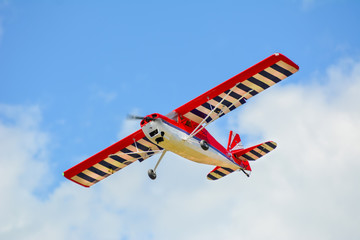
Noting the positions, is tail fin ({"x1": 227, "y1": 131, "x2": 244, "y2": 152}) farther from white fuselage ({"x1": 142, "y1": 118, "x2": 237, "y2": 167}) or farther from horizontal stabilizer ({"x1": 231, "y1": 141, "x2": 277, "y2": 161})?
white fuselage ({"x1": 142, "y1": 118, "x2": 237, "y2": 167})

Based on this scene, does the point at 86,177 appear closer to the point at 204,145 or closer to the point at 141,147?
the point at 141,147

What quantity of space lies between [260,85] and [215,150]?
10.4 feet

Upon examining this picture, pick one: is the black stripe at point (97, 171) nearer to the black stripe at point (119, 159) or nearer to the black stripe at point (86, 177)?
the black stripe at point (86, 177)

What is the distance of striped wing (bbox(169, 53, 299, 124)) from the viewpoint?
88.1 ft

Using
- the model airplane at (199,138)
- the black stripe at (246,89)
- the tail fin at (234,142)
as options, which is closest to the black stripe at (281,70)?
the model airplane at (199,138)

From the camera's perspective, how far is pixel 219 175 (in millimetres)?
31219

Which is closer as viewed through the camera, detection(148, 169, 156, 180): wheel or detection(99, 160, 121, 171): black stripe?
detection(148, 169, 156, 180): wheel

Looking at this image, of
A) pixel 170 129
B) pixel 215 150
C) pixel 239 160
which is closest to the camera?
pixel 170 129

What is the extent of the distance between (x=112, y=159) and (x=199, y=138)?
4.45 m

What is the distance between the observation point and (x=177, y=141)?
26797 millimetres

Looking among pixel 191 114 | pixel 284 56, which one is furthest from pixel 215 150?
pixel 284 56

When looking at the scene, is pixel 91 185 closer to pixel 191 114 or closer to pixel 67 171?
pixel 67 171

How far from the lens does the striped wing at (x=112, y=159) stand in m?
29.6

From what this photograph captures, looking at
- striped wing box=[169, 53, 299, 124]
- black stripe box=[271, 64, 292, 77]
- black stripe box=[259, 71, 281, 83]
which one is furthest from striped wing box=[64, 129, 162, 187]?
black stripe box=[271, 64, 292, 77]
